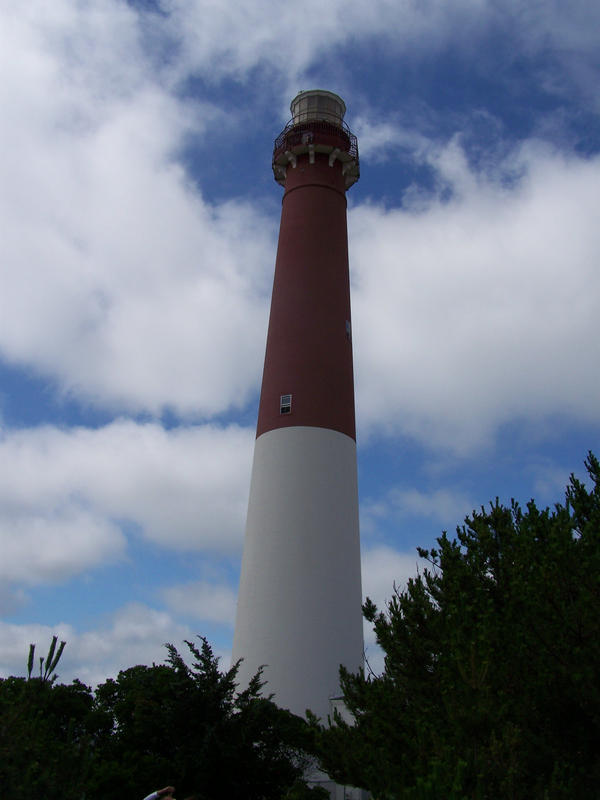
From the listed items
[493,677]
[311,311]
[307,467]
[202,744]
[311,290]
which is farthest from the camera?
[311,290]

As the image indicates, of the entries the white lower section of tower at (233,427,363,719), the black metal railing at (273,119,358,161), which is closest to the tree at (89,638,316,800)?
the white lower section of tower at (233,427,363,719)

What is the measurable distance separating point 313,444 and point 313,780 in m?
10.3

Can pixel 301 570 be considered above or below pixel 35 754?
above

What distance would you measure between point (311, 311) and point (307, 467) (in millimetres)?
6157

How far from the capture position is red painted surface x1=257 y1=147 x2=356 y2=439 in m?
26.6

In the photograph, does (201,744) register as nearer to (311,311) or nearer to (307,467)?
(307,467)

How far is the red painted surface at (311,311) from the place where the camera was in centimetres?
2662

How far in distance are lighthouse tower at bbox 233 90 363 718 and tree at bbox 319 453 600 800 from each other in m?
6.02

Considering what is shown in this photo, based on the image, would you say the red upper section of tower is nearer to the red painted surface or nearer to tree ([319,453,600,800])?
the red painted surface

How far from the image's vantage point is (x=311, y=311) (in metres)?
27.9

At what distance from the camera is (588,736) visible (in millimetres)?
11820

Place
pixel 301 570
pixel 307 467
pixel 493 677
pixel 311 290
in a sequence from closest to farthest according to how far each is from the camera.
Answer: pixel 493 677
pixel 301 570
pixel 307 467
pixel 311 290

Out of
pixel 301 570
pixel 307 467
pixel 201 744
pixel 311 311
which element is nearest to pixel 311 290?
pixel 311 311

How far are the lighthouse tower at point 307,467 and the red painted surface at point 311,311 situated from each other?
0.04 meters
